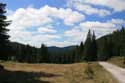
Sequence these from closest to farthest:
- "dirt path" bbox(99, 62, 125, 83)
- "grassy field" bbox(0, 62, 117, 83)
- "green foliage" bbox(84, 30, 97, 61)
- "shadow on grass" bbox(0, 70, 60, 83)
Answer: "shadow on grass" bbox(0, 70, 60, 83)
"grassy field" bbox(0, 62, 117, 83)
"dirt path" bbox(99, 62, 125, 83)
"green foliage" bbox(84, 30, 97, 61)

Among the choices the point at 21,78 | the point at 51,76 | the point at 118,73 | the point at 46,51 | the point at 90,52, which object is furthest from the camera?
the point at 46,51

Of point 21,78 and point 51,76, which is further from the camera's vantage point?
point 51,76

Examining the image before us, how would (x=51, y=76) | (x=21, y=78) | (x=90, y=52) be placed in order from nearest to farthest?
1. (x=21, y=78)
2. (x=51, y=76)
3. (x=90, y=52)

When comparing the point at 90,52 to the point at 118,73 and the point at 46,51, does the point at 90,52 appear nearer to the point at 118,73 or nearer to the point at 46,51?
the point at 46,51

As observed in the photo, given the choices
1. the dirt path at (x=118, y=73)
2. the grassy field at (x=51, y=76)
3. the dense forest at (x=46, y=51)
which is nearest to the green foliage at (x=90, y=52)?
the dense forest at (x=46, y=51)

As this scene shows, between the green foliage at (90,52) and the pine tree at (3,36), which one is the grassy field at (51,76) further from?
the green foliage at (90,52)

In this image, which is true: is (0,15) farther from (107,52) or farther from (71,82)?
(107,52)

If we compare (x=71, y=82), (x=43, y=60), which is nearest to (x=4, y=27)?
(x=71, y=82)

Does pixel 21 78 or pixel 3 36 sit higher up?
pixel 3 36

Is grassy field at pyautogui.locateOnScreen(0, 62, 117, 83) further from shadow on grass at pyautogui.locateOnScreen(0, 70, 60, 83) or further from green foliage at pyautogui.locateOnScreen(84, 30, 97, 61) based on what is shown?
green foliage at pyautogui.locateOnScreen(84, 30, 97, 61)

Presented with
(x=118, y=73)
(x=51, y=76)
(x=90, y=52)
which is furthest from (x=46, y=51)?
(x=51, y=76)

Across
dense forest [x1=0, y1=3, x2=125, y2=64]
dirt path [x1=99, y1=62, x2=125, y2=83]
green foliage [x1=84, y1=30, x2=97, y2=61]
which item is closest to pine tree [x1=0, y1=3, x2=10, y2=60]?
dense forest [x1=0, y1=3, x2=125, y2=64]

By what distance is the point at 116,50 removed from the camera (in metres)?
144

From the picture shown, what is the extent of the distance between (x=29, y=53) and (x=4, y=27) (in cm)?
9619
